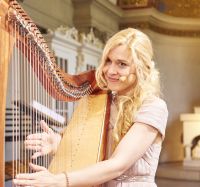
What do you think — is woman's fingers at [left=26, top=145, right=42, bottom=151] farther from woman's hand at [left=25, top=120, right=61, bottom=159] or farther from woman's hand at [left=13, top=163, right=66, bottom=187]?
woman's hand at [left=13, top=163, right=66, bottom=187]

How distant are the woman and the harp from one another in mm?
105

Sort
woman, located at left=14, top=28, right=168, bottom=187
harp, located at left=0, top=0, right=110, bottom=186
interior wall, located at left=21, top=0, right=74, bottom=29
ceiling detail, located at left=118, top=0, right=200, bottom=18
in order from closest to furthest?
1. harp, located at left=0, top=0, right=110, bottom=186
2. woman, located at left=14, top=28, right=168, bottom=187
3. interior wall, located at left=21, top=0, right=74, bottom=29
4. ceiling detail, located at left=118, top=0, right=200, bottom=18

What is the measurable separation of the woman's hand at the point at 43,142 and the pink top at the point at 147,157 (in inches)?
9.7

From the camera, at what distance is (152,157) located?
152 centimetres

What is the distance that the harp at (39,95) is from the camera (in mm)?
1026

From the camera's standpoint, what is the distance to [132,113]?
1474mm

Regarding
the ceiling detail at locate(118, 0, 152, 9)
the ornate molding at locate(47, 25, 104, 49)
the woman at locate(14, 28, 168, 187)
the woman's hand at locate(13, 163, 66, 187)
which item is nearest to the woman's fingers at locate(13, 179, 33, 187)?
the woman's hand at locate(13, 163, 66, 187)

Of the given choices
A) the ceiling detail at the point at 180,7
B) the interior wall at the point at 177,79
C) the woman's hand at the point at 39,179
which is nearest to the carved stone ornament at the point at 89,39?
the interior wall at the point at 177,79

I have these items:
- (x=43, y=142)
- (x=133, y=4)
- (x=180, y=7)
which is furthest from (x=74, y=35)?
(x=180, y=7)

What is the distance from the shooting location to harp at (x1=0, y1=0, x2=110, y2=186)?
1026 millimetres

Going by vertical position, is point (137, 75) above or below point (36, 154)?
above

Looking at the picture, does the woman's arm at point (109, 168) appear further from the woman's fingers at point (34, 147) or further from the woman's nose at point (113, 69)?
the woman's fingers at point (34, 147)

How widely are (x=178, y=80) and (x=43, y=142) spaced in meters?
7.18

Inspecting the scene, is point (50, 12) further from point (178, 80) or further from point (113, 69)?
point (113, 69)
